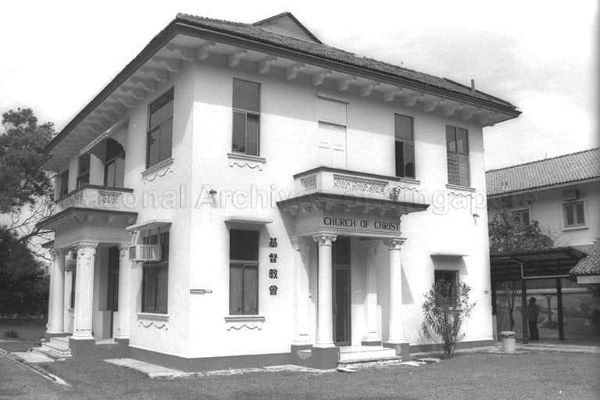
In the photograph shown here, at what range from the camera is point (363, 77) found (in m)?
16.7

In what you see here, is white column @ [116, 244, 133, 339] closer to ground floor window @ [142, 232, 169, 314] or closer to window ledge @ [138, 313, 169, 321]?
ground floor window @ [142, 232, 169, 314]

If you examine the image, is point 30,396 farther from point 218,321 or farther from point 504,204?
point 504,204

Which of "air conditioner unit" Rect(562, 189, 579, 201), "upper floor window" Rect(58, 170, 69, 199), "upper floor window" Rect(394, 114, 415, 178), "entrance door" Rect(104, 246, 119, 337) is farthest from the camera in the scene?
"air conditioner unit" Rect(562, 189, 579, 201)

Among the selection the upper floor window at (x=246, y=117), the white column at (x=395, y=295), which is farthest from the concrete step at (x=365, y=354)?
the upper floor window at (x=246, y=117)

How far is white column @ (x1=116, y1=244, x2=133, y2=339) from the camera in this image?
672 inches

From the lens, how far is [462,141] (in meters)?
20.1

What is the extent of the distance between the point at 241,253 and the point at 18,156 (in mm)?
20505

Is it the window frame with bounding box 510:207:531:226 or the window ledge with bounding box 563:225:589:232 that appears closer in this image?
the window ledge with bounding box 563:225:589:232

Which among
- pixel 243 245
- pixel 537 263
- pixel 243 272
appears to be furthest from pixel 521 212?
pixel 243 272

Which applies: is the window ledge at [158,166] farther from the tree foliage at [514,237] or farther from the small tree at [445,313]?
the tree foliage at [514,237]

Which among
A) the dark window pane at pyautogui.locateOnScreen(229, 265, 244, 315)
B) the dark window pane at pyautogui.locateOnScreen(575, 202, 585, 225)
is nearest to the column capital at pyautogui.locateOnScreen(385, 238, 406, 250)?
the dark window pane at pyautogui.locateOnScreen(229, 265, 244, 315)

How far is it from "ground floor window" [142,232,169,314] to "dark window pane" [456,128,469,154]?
980 cm

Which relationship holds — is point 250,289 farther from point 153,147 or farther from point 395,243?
point 153,147

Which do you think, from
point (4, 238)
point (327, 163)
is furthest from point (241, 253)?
point (4, 238)
